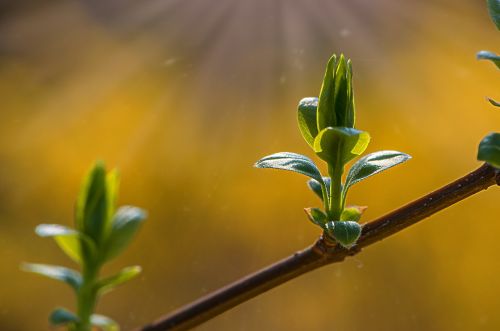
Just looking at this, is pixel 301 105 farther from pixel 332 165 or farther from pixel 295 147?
pixel 295 147

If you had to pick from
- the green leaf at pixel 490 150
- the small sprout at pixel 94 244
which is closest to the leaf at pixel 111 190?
the small sprout at pixel 94 244

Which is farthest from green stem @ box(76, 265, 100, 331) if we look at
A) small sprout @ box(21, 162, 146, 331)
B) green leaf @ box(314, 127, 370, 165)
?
green leaf @ box(314, 127, 370, 165)

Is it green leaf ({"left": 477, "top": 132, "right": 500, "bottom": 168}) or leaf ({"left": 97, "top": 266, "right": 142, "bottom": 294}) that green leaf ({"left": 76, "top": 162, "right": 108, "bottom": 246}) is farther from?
green leaf ({"left": 477, "top": 132, "right": 500, "bottom": 168})

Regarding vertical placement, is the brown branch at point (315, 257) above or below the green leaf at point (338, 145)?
below

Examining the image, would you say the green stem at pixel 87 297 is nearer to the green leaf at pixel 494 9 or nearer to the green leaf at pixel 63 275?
the green leaf at pixel 63 275

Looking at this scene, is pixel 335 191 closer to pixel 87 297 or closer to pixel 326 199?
pixel 326 199

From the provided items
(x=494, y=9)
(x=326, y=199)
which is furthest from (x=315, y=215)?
(x=494, y=9)
